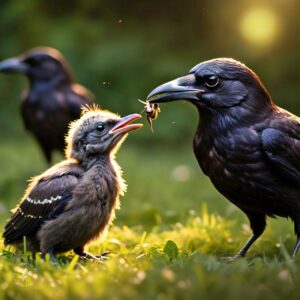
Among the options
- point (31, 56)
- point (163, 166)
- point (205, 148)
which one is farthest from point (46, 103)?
point (205, 148)

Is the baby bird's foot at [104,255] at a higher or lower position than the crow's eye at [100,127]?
lower

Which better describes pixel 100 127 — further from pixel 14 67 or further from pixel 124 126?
pixel 14 67

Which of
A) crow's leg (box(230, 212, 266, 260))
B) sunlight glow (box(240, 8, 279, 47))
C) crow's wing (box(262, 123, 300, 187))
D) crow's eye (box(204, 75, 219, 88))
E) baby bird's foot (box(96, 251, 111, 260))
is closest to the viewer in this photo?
crow's wing (box(262, 123, 300, 187))

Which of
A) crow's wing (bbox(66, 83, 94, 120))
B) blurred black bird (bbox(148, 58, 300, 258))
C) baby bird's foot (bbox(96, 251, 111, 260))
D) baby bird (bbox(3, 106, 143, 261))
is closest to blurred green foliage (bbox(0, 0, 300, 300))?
crow's wing (bbox(66, 83, 94, 120))

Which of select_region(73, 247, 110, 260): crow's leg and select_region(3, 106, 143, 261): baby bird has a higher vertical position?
select_region(3, 106, 143, 261): baby bird

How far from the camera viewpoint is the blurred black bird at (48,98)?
8508 mm

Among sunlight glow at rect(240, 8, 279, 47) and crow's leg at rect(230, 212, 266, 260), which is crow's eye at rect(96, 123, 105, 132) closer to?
crow's leg at rect(230, 212, 266, 260)

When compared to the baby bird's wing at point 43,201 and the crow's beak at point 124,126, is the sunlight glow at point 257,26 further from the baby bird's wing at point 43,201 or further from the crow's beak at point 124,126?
the baby bird's wing at point 43,201

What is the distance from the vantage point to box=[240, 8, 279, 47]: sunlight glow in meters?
12.9

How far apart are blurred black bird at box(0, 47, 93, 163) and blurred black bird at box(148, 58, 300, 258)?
388 cm

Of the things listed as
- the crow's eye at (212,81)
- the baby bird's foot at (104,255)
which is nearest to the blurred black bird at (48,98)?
the baby bird's foot at (104,255)

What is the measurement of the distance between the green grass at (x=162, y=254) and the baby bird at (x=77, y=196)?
165 millimetres

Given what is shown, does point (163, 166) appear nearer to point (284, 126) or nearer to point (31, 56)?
point (31, 56)

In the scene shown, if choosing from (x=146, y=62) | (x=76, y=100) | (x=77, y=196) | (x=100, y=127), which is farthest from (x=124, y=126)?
(x=146, y=62)
